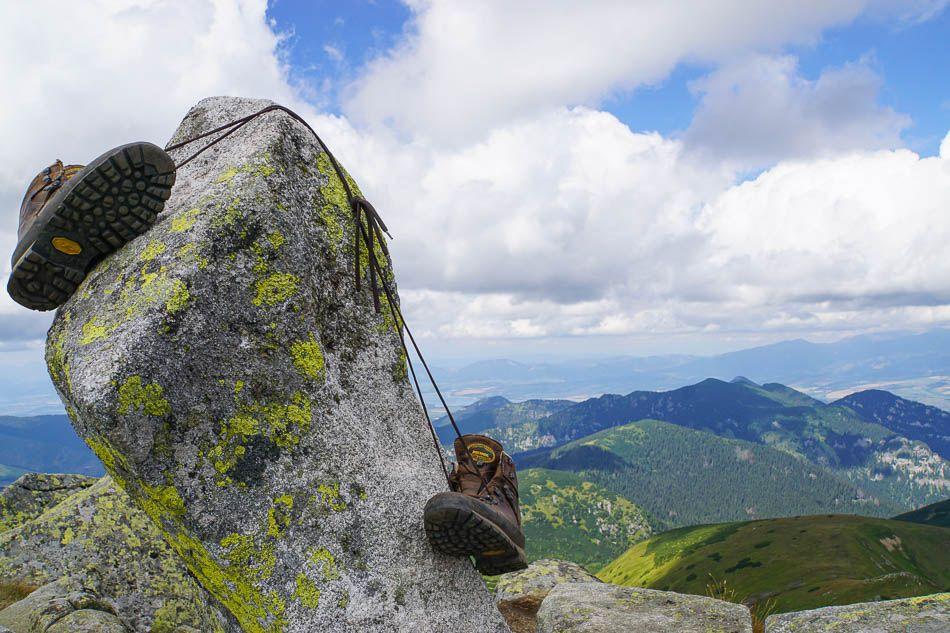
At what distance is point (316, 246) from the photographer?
22.6ft

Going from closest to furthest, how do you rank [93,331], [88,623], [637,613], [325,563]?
[93,331] → [325,563] → [88,623] → [637,613]

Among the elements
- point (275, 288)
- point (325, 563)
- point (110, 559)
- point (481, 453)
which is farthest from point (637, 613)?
point (110, 559)

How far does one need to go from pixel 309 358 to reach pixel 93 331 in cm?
213

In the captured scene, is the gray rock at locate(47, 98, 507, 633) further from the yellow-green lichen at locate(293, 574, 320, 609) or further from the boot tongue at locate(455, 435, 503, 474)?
the boot tongue at locate(455, 435, 503, 474)

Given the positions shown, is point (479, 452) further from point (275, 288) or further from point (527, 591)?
point (527, 591)

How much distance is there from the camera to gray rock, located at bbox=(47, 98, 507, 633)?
543cm

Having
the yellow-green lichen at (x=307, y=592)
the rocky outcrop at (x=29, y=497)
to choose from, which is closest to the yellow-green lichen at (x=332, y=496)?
the yellow-green lichen at (x=307, y=592)

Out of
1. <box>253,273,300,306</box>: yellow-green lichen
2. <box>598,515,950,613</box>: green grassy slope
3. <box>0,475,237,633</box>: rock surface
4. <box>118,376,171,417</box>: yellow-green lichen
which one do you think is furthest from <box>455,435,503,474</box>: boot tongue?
<box>598,515,950,613</box>: green grassy slope

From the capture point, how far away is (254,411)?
5.88m

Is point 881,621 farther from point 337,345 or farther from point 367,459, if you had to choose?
point 337,345

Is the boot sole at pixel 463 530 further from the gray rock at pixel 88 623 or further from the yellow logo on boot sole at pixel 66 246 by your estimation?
the gray rock at pixel 88 623

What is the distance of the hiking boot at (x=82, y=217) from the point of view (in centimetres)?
556

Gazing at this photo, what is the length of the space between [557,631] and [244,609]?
7010 millimetres

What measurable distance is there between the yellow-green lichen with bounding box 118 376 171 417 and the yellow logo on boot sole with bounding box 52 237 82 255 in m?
1.84
